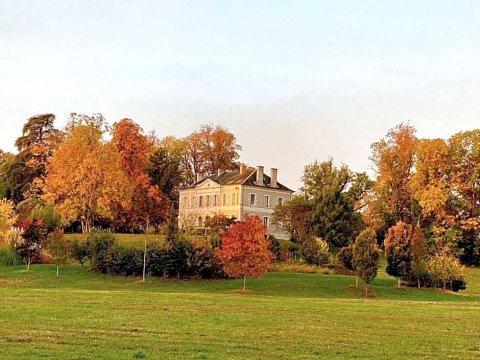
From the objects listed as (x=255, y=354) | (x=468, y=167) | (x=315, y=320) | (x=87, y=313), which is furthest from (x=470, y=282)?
(x=255, y=354)

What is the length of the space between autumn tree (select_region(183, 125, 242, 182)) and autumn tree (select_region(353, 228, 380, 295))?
183 feet

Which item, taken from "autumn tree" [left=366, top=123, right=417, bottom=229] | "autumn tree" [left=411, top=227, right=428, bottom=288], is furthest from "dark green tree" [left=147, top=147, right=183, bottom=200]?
"autumn tree" [left=411, top=227, right=428, bottom=288]

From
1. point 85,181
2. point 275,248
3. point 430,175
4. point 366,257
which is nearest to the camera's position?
point 366,257

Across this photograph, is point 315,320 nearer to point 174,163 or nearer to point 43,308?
point 43,308

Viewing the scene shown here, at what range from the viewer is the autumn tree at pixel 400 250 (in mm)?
41719

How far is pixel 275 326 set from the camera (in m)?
16.4

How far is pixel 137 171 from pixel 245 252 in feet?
129

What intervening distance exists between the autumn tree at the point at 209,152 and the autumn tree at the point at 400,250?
2048 inches

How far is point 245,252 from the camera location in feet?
120

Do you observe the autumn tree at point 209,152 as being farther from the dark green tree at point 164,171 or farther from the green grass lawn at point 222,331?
the green grass lawn at point 222,331

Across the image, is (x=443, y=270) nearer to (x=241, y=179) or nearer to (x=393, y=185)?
(x=393, y=185)

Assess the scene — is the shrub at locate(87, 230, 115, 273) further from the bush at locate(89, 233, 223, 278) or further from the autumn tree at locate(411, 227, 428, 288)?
the autumn tree at locate(411, 227, 428, 288)

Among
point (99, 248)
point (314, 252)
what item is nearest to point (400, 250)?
point (314, 252)

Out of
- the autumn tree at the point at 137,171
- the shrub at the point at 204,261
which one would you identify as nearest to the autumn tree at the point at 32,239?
the shrub at the point at 204,261
